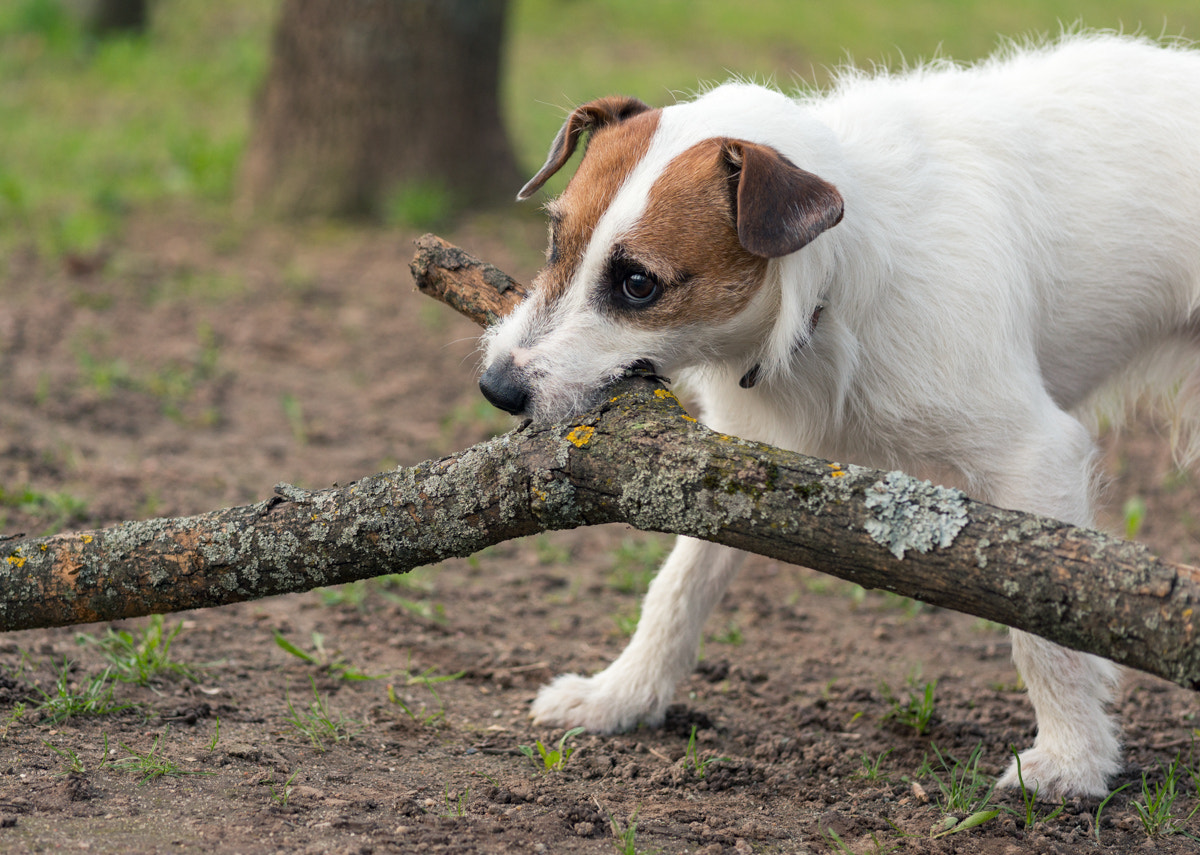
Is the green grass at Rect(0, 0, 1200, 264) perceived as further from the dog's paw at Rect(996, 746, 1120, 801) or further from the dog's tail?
the dog's paw at Rect(996, 746, 1120, 801)

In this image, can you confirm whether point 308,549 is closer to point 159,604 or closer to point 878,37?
point 159,604

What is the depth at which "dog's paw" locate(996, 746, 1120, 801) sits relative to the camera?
306 cm

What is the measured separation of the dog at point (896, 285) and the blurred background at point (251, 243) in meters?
0.73

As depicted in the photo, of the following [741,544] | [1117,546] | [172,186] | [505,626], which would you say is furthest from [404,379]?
[1117,546]

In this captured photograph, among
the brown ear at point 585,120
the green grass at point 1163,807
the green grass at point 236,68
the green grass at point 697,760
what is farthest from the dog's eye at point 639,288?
the green grass at point 236,68

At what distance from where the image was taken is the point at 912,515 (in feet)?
6.97

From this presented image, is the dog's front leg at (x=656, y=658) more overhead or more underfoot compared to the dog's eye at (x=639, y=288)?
more underfoot

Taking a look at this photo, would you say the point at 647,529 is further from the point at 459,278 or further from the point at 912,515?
the point at 459,278

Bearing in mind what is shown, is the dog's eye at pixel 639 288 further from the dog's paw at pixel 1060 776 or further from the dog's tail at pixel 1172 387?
the dog's tail at pixel 1172 387

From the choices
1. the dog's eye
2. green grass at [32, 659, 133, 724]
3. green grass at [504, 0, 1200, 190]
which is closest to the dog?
the dog's eye

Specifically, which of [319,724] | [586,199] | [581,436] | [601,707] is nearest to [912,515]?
[581,436]

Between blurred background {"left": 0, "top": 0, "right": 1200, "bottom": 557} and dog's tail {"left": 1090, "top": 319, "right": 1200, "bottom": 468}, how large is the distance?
1.38 m

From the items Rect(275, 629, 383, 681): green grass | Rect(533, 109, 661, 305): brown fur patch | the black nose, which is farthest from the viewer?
Rect(275, 629, 383, 681): green grass

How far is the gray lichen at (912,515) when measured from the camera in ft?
6.93
